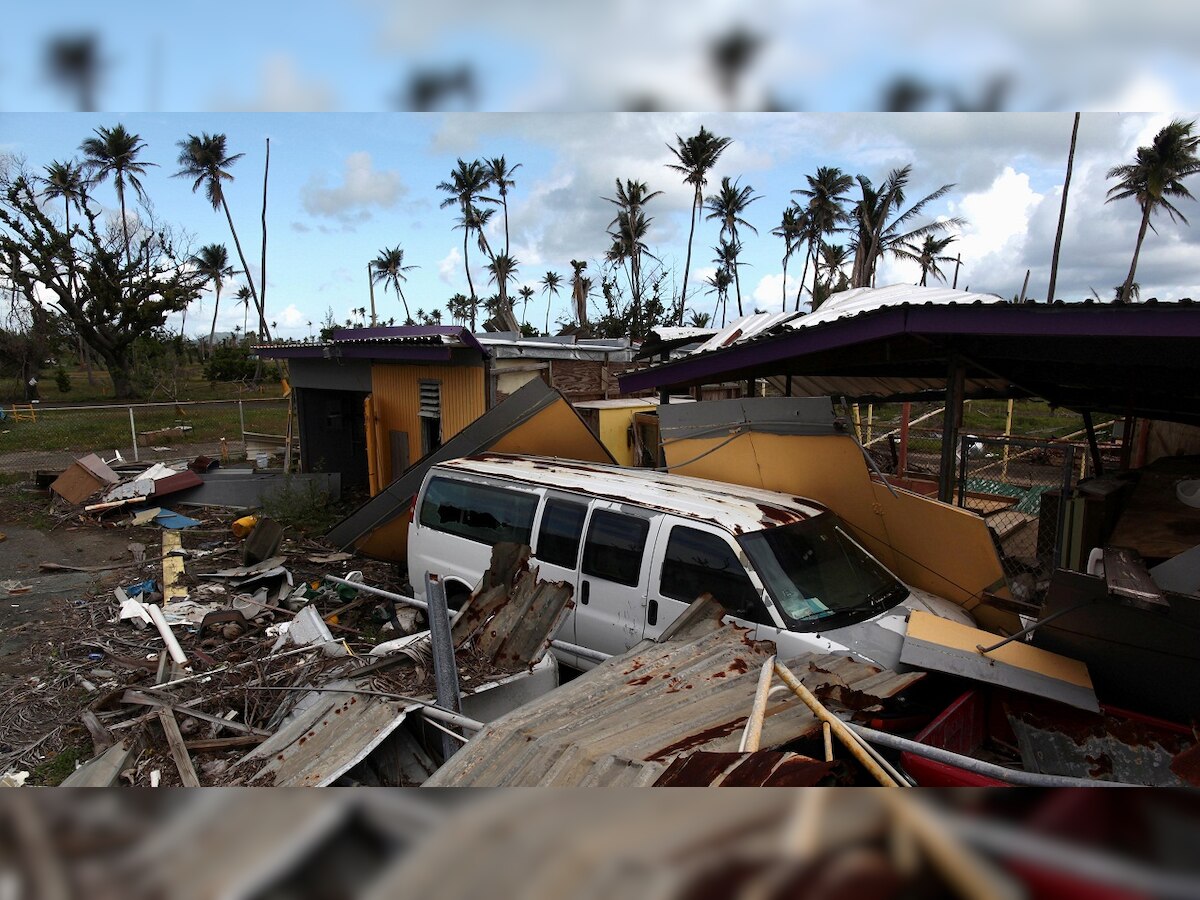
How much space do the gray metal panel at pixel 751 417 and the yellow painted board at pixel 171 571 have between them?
17.8 ft

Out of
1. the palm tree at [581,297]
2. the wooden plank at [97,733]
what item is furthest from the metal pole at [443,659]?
the palm tree at [581,297]

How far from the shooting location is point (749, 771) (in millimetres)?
1514

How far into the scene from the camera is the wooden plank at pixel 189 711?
4.25 m

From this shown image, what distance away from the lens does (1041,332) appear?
13.8 ft

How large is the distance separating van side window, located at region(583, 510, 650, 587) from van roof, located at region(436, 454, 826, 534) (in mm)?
146

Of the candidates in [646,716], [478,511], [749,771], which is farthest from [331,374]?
[749,771]

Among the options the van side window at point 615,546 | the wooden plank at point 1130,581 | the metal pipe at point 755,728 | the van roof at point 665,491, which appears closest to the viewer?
the metal pipe at point 755,728

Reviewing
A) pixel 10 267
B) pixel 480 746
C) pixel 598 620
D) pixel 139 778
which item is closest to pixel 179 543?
pixel 139 778

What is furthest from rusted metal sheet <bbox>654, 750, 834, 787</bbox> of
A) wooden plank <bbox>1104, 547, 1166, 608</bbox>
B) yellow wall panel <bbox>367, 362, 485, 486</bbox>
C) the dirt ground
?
yellow wall panel <bbox>367, 362, 485, 486</bbox>

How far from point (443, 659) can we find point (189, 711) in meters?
1.83

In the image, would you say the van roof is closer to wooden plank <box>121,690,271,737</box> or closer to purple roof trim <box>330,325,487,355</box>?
wooden plank <box>121,690,271,737</box>

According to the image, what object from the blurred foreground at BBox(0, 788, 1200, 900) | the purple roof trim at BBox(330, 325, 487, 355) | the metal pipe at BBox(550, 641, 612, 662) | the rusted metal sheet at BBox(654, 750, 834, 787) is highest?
the purple roof trim at BBox(330, 325, 487, 355)

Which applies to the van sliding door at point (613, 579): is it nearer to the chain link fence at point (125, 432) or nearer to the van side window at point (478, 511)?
the van side window at point (478, 511)

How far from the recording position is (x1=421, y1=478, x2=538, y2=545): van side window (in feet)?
17.7
